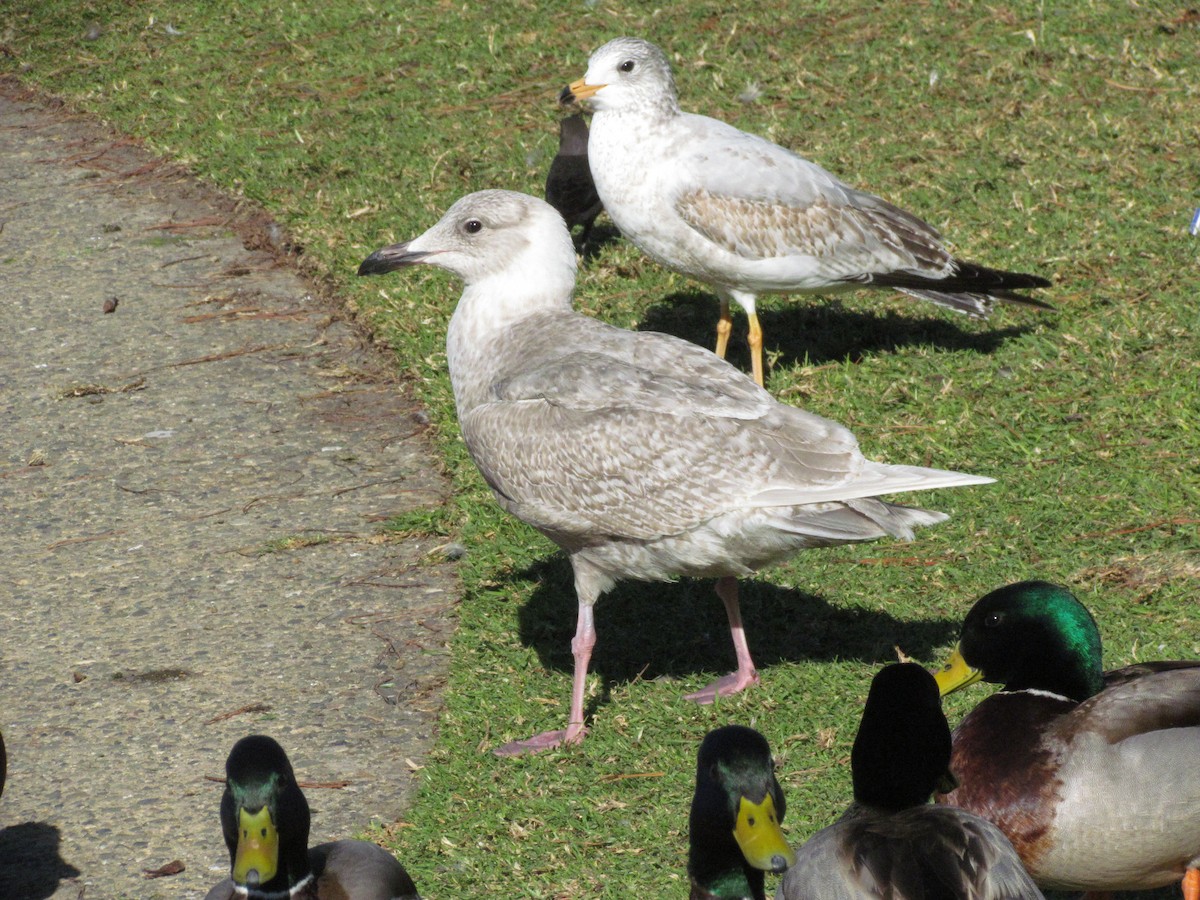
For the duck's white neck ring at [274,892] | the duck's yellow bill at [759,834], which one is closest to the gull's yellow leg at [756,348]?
the duck's yellow bill at [759,834]

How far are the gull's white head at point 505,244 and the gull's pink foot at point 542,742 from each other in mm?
1681

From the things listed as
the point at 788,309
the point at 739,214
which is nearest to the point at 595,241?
the point at 788,309

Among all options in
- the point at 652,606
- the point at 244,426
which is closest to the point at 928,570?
the point at 652,606

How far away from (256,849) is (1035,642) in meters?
2.25

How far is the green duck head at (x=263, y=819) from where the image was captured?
3.57 m

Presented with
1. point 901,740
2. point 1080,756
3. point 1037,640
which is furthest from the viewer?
point 1037,640

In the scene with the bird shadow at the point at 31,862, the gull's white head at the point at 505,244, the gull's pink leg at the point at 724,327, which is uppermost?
the gull's white head at the point at 505,244

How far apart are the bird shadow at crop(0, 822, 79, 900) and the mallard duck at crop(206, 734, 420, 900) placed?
91 cm

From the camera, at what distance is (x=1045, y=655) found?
4.24m

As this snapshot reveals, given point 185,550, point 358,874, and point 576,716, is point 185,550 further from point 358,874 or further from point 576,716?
point 358,874

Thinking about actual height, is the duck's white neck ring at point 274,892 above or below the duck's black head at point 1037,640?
below

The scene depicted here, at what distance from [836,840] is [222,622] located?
123 inches

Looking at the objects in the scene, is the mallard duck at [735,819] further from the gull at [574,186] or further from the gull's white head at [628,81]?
the gull at [574,186]

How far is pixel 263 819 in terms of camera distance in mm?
3580
